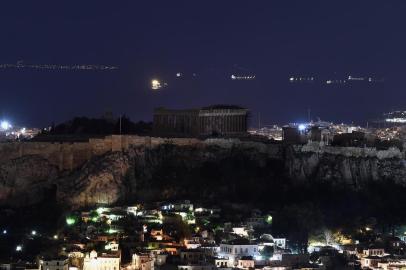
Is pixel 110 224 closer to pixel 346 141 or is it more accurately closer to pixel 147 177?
pixel 147 177

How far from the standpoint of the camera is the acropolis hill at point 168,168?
67.1 metres

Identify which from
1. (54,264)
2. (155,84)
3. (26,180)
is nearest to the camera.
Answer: (54,264)

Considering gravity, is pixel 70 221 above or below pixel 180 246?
above

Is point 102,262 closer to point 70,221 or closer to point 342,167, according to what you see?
point 70,221

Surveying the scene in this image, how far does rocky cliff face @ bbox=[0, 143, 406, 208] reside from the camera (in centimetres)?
6681

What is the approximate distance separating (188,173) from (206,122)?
21.1 ft

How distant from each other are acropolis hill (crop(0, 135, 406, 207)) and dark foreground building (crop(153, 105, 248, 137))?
12.7 ft

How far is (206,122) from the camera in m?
74.4

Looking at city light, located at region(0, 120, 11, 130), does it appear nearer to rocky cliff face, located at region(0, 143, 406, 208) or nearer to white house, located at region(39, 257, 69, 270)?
rocky cliff face, located at region(0, 143, 406, 208)

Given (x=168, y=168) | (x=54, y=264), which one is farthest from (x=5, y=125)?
(x=54, y=264)

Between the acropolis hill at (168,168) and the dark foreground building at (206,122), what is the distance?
3867mm

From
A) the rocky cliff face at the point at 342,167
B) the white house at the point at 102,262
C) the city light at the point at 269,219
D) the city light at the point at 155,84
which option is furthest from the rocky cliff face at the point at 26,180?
the city light at the point at 155,84

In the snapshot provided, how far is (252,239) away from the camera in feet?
198

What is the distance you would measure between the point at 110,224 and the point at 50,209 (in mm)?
5258
